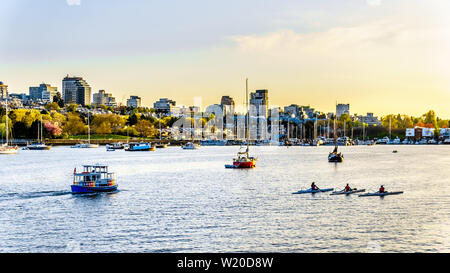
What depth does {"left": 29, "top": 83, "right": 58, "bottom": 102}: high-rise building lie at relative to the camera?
17462cm

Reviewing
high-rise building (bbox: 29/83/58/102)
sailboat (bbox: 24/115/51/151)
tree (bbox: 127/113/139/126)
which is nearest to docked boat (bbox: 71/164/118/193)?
sailboat (bbox: 24/115/51/151)

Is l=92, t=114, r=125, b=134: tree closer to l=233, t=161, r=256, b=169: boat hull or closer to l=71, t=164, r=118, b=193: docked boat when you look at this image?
l=233, t=161, r=256, b=169: boat hull

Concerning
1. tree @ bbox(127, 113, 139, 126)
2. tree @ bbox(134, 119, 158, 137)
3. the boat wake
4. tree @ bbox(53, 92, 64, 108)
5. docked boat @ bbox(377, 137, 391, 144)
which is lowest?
the boat wake

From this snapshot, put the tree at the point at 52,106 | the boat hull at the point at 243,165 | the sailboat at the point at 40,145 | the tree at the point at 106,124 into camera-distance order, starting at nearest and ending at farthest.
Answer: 1. the boat hull at the point at 243,165
2. the sailboat at the point at 40,145
3. the tree at the point at 106,124
4. the tree at the point at 52,106

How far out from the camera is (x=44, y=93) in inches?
6929

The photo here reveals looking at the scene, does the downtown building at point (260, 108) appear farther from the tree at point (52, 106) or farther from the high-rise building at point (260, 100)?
the tree at point (52, 106)

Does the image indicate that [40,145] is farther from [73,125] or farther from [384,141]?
[384,141]

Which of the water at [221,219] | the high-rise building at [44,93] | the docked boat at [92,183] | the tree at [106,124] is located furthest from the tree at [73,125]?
the docked boat at [92,183]

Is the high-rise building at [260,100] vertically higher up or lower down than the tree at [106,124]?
higher up

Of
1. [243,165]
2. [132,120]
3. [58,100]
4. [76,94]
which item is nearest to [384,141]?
[132,120]

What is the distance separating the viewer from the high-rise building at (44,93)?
175 m
